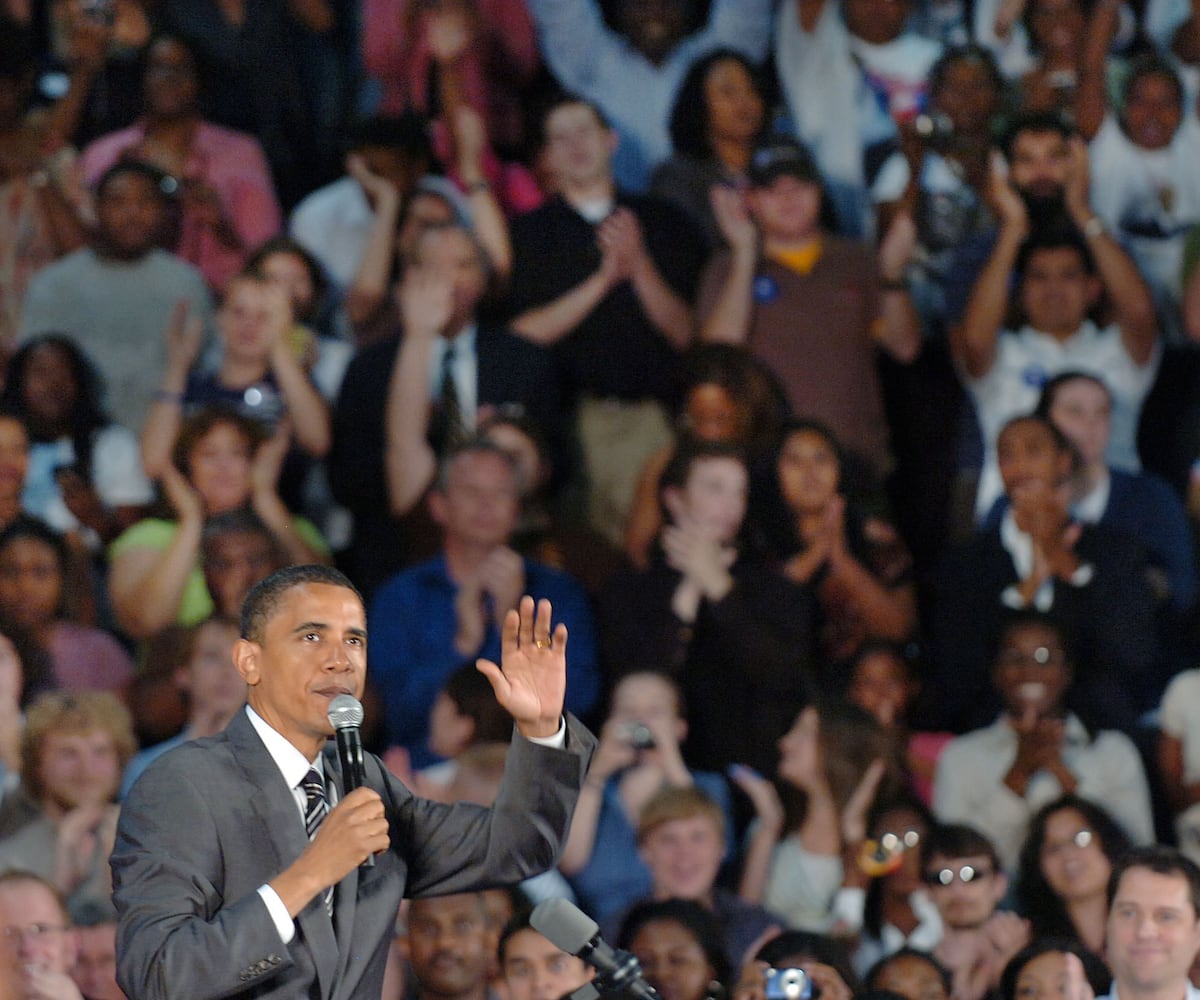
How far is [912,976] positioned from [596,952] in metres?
2.41

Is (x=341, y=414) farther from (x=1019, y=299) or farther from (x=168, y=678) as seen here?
(x=1019, y=299)

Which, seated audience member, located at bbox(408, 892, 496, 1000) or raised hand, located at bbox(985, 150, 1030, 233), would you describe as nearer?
seated audience member, located at bbox(408, 892, 496, 1000)

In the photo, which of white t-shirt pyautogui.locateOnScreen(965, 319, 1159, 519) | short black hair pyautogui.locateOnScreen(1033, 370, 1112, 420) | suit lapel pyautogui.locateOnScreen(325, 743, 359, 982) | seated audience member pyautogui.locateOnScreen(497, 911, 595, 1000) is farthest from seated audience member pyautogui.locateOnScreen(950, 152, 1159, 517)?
suit lapel pyautogui.locateOnScreen(325, 743, 359, 982)

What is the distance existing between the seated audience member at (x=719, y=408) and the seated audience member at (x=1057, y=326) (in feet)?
2.16

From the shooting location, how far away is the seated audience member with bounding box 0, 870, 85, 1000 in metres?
4.54

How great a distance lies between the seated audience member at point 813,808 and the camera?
5234 millimetres

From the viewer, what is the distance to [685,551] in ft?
18.9

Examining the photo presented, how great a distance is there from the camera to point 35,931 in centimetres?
461

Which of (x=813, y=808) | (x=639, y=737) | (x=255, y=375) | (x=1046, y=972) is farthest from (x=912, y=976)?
(x=255, y=375)

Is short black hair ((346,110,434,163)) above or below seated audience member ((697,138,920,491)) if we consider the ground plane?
above

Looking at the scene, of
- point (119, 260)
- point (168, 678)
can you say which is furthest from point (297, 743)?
point (119, 260)

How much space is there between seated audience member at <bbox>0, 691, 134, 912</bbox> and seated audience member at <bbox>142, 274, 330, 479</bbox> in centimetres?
113

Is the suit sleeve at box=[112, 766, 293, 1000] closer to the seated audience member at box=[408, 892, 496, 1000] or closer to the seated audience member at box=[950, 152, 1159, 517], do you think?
the seated audience member at box=[408, 892, 496, 1000]

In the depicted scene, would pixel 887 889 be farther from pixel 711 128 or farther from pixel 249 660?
pixel 249 660
